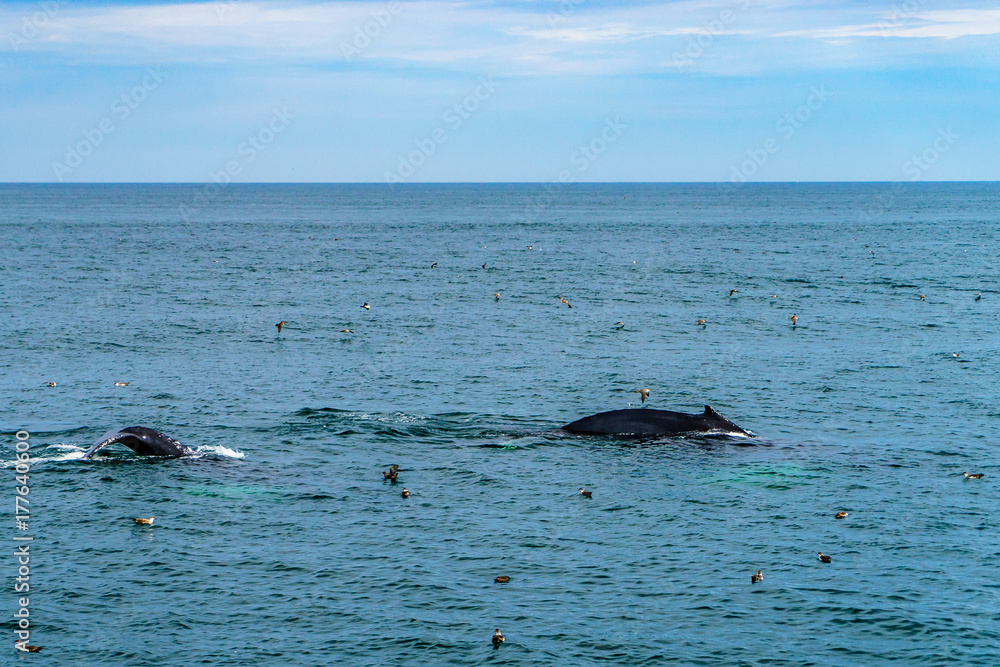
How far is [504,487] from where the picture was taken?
92.1 feet

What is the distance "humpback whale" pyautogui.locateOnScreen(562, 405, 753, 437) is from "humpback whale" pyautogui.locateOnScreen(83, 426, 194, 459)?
41.4 feet

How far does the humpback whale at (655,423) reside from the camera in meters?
31.6

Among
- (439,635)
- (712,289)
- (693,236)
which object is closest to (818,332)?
(712,289)

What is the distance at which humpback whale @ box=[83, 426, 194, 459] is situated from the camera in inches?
1164

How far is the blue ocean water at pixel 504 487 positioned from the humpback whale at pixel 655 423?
489 millimetres

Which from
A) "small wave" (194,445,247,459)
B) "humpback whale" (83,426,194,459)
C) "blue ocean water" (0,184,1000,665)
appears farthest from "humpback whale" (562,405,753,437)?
"humpback whale" (83,426,194,459)

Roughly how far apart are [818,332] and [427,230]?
115 m

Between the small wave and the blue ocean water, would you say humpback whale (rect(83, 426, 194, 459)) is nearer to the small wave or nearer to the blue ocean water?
the blue ocean water

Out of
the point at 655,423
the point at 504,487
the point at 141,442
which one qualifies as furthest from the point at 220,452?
the point at 655,423

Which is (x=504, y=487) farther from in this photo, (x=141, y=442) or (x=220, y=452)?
(x=141, y=442)

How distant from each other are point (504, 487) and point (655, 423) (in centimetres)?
607

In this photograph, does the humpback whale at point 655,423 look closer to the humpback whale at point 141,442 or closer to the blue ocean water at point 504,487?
the blue ocean water at point 504,487

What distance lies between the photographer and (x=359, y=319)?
62.8 metres

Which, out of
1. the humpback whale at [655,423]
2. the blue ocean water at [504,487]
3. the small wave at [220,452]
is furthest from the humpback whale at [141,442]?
the humpback whale at [655,423]
